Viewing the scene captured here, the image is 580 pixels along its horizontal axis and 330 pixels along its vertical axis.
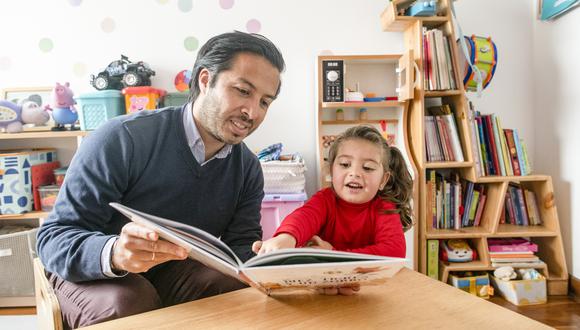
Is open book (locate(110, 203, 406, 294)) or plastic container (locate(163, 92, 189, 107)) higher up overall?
plastic container (locate(163, 92, 189, 107))

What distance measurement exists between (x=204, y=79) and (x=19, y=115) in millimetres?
1673

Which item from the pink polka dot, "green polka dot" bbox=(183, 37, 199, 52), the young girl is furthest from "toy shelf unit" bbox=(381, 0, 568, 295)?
"green polka dot" bbox=(183, 37, 199, 52)

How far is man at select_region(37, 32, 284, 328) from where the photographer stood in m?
0.86

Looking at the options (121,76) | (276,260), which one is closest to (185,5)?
(121,76)

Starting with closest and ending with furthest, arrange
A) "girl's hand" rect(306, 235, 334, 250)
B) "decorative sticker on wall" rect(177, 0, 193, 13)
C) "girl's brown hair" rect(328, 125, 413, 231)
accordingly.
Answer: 1. "girl's hand" rect(306, 235, 334, 250)
2. "girl's brown hair" rect(328, 125, 413, 231)
3. "decorative sticker on wall" rect(177, 0, 193, 13)

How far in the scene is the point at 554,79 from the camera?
2271 millimetres

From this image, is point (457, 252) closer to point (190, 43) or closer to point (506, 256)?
point (506, 256)

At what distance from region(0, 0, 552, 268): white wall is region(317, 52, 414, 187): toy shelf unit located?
0.10m

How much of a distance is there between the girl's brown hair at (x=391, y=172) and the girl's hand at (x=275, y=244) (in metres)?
0.35

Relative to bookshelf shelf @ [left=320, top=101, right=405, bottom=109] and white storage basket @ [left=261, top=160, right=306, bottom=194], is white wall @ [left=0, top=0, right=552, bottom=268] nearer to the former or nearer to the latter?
bookshelf shelf @ [left=320, top=101, right=405, bottom=109]

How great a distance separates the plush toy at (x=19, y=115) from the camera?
7.07ft

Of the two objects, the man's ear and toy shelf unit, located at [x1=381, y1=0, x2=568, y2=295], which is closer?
the man's ear

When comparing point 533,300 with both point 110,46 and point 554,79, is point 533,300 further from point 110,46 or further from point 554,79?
point 110,46

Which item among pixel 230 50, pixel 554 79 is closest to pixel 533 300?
pixel 554 79
